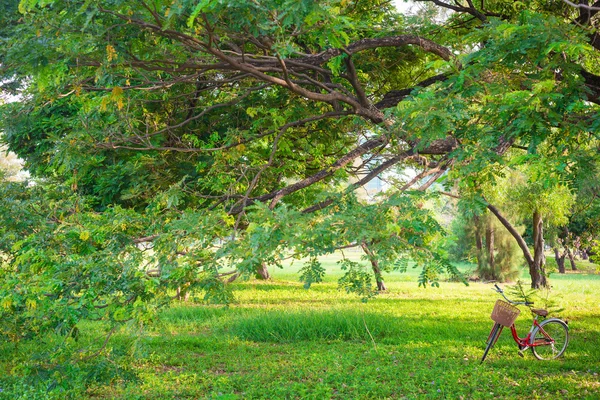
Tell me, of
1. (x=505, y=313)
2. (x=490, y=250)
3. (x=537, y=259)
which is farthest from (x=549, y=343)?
(x=490, y=250)

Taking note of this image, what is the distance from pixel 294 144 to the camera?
844 centimetres

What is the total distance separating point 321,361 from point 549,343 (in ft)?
10.1

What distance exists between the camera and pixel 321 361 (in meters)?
7.68

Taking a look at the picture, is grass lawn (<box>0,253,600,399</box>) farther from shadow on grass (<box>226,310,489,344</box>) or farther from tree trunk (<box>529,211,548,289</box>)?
tree trunk (<box>529,211,548,289</box>)

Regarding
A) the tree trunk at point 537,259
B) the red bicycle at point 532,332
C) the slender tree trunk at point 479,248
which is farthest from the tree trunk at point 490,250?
the red bicycle at point 532,332

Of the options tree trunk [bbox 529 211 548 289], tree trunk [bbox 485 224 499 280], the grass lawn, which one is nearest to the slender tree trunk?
tree trunk [bbox 485 224 499 280]

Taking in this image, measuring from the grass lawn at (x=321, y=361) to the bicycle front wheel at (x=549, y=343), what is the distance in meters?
0.15

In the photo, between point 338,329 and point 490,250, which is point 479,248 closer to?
point 490,250

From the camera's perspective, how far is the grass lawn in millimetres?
6125

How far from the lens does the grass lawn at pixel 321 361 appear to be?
241 inches

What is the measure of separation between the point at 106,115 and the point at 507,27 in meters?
5.96

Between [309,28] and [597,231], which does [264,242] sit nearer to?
[309,28]

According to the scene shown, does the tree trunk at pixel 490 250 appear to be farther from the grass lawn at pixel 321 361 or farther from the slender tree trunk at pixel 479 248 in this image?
the grass lawn at pixel 321 361

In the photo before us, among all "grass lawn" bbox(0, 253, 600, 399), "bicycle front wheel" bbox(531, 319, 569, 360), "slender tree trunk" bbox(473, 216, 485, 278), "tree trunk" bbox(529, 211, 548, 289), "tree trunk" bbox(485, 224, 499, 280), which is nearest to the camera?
"grass lawn" bbox(0, 253, 600, 399)
